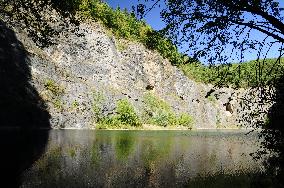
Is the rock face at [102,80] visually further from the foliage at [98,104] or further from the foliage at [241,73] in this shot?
the foliage at [241,73]

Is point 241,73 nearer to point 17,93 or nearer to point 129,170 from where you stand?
point 129,170

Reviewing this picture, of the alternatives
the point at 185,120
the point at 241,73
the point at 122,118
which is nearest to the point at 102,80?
the point at 122,118

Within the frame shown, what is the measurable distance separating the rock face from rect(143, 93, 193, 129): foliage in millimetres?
2224

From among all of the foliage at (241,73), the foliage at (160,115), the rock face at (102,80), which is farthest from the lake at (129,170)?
the foliage at (160,115)

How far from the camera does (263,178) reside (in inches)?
501

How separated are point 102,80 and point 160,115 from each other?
62.8 feet

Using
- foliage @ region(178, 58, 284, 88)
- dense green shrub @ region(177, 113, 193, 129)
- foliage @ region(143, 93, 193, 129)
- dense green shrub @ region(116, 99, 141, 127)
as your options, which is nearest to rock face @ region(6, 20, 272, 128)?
dense green shrub @ region(116, 99, 141, 127)

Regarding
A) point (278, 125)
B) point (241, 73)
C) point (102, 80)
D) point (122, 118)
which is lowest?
point (278, 125)

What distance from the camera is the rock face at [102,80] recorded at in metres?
76.2

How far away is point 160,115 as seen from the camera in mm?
103250

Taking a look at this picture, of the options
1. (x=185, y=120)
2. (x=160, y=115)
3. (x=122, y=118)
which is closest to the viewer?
(x=122, y=118)

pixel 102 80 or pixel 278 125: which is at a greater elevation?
pixel 102 80

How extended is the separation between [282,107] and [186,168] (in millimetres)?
13831

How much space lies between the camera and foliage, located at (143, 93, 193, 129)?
330 ft
